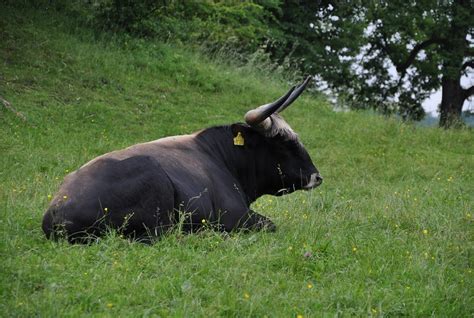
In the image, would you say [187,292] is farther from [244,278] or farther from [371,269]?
[371,269]

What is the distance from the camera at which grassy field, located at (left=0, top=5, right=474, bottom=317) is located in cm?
546

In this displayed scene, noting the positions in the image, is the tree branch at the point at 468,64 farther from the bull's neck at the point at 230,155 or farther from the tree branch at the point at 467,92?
the bull's neck at the point at 230,155

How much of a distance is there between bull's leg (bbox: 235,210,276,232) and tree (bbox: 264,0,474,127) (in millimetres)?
19234

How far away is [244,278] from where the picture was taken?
18.8 feet

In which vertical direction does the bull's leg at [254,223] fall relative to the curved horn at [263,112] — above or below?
below

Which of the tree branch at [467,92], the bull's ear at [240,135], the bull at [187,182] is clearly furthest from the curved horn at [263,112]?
the tree branch at [467,92]

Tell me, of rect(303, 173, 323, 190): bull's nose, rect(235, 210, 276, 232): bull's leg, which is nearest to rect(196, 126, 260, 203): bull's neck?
rect(303, 173, 323, 190): bull's nose

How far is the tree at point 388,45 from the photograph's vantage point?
28.1 metres

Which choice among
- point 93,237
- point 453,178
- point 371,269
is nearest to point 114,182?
point 93,237

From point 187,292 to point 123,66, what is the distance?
14010 millimetres

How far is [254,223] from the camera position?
313 inches

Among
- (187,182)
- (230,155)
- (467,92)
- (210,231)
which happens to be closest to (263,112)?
(230,155)

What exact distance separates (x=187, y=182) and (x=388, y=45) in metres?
25.8

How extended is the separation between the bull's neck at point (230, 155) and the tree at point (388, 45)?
59.7 ft
